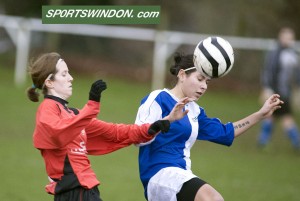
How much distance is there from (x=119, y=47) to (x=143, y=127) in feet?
56.4

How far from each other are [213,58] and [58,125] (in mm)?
1361

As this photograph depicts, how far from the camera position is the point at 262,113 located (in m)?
5.30

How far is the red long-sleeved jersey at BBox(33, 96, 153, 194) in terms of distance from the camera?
4.39 meters

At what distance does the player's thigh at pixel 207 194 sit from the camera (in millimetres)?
4646

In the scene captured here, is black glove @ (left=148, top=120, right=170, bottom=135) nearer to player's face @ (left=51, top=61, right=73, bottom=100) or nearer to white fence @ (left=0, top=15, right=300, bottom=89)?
player's face @ (left=51, top=61, right=73, bottom=100)

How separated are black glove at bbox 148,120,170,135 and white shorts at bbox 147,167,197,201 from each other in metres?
0.36

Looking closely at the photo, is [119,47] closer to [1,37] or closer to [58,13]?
[1,37]

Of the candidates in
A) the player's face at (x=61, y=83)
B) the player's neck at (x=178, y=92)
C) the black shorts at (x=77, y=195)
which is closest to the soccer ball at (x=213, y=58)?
the player's neck at (x=178, y=92)

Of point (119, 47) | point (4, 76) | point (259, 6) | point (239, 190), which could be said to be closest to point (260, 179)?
point (239, 190)

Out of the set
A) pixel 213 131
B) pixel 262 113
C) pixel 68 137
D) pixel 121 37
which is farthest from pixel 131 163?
pixel 121 37

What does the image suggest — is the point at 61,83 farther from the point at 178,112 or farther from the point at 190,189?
the point at 190,189

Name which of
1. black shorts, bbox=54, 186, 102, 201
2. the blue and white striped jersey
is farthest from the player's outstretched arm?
black shorts, bbox=54, 186, 102, 201

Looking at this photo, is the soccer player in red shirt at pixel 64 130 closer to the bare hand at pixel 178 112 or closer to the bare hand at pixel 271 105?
the bare hand at pixel 178 112

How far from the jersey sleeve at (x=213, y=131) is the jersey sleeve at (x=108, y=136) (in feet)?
2.18
